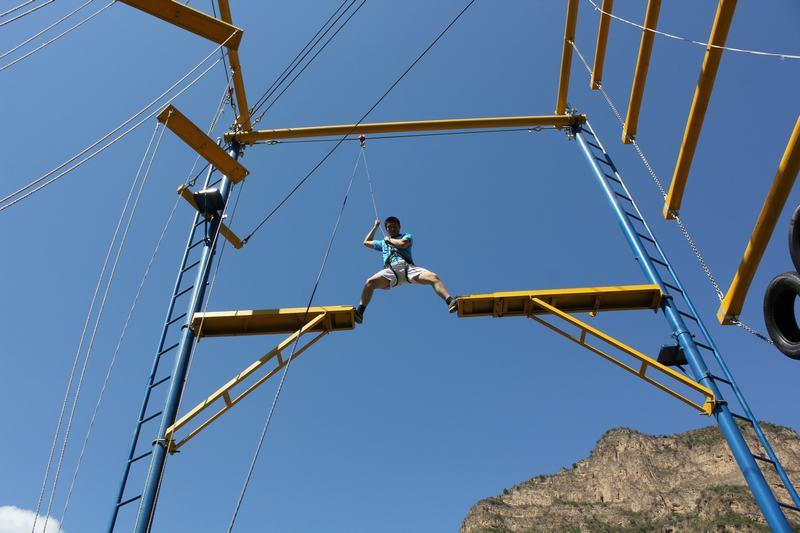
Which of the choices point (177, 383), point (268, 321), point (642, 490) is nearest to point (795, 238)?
point (268, 321)

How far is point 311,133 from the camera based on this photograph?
10062 mm

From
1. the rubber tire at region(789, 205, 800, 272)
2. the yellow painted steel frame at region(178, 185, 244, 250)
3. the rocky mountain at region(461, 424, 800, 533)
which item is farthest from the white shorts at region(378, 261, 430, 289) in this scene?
the rocky mountain at region(461, 424, 800, 533)

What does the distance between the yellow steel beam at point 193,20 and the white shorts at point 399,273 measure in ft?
14.0

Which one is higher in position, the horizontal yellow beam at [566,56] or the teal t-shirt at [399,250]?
the horizontal yellow beam at [566,56]

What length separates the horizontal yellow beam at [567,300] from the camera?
24.3 feet

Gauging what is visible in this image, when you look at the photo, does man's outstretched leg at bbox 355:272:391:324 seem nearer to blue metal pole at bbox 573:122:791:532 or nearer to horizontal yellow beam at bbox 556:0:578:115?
blue metal pole at bbox 573:122:791:532

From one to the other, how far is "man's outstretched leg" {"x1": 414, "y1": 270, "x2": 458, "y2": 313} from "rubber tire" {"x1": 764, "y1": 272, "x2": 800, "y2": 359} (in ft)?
11.7

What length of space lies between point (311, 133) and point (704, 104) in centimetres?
641

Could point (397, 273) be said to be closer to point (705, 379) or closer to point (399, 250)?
point (399, 250)

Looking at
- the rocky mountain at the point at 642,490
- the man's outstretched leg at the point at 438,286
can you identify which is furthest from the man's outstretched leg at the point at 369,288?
the rocky mountain at the point at 642,490

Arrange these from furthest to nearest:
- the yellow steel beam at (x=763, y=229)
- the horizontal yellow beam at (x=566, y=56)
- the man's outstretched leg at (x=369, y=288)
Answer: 1. the horizontal yellow beam at (x=566, y=56)
2. the man's outstretched leg at (x=369, y=288)
3. the yellow steel beam at (x=763, y=229)

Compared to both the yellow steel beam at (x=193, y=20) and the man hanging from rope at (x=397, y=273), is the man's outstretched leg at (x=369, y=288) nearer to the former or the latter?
the man hanging from rope at (x=397, y=273)

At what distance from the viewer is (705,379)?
6465 mm

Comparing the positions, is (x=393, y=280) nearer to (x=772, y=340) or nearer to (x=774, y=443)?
(x=772, y=340)
